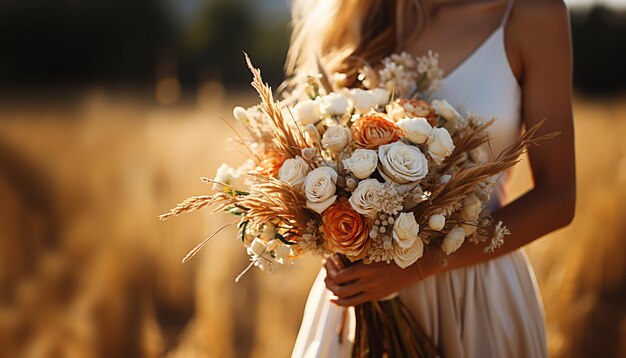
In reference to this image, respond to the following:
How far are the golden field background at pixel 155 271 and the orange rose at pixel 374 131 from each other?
57.9 inches

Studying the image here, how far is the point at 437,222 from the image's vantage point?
1448 mm

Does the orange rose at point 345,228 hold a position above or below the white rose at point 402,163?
below

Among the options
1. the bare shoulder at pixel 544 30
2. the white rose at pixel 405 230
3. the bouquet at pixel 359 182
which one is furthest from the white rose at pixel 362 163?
the bare shoulder at pixel 544 30

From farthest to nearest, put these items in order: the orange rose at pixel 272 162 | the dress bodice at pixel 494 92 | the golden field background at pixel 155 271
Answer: the golden field background at pixel 155 271, the dress bodice at pixel 494 92, the orange rose at pixel 272 162

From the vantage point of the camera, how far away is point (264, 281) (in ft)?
11.0

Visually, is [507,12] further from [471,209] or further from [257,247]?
[257,247]

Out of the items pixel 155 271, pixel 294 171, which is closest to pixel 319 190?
pixel 294 171

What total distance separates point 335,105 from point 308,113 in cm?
8

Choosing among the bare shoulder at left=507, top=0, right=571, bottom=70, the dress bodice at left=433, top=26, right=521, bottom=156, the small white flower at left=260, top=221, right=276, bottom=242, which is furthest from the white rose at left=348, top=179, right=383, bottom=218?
the bare shoulder at left=507, top=0, right=571, bottom=70

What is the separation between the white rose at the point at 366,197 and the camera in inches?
56.6

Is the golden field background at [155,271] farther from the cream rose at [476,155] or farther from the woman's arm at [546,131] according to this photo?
the cream rose at [476,155]

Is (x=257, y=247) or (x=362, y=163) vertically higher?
(x=362, y=163)

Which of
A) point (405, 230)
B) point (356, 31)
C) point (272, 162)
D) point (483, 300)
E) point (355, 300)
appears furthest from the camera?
point (356, 31)

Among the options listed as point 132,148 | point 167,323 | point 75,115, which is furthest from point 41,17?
point 167,323
